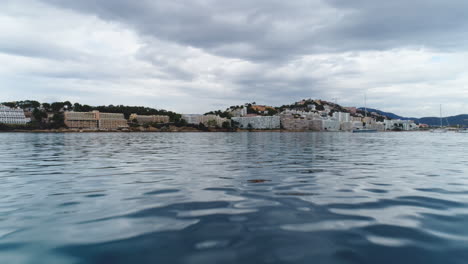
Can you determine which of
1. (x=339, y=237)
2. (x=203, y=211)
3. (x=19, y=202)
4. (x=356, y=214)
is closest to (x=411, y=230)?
(x=356, y=214)

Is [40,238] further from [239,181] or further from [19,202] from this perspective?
[239,181]

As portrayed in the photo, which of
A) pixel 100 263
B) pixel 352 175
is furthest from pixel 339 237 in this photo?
pixel 352 175

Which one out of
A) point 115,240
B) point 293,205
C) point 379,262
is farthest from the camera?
point 293,205

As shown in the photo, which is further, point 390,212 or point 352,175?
point 352,175

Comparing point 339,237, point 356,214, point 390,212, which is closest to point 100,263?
point 339,237

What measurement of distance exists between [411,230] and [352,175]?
23.3 ft

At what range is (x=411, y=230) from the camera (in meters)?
5.34

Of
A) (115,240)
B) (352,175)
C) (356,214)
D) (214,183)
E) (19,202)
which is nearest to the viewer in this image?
(115,240)

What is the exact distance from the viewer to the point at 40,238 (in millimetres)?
5070

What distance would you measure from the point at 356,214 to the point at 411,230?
1.18m

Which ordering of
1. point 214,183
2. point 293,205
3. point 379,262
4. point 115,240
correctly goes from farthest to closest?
point 214,183 → point 293,205 → point 115,240 → point 379,262

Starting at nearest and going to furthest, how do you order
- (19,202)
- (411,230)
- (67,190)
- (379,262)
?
(379,262) → (411,230) → (19,202) → (67,190)

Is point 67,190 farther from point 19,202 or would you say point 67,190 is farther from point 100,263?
point 100,263

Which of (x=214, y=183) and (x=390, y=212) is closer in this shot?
(x=390, y=212)
